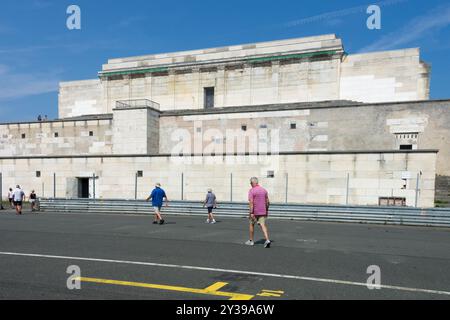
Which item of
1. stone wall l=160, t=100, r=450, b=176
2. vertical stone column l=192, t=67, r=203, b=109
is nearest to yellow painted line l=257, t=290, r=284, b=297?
stone wall l=160, t=100, r=450, b=176

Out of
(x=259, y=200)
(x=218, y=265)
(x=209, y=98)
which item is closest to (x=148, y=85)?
(x=209, y=98)

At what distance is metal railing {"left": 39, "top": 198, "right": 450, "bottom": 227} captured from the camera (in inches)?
530

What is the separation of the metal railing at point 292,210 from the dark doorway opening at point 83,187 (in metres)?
3.52

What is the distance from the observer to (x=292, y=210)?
1541 cm

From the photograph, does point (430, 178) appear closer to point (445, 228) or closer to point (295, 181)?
point (445, 228)

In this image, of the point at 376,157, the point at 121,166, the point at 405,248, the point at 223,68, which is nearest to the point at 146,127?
the point at 121,166

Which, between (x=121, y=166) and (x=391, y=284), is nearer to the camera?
(x=391, y=284)

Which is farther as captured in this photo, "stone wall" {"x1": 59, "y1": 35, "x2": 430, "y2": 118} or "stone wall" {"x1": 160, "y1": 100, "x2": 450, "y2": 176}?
"stone wall" {"x1": 59, "y1": 35, "x2": 430, "y2": 118}

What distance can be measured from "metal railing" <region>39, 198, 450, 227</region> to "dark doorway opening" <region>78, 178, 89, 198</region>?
352 cm

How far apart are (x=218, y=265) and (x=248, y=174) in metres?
13.5

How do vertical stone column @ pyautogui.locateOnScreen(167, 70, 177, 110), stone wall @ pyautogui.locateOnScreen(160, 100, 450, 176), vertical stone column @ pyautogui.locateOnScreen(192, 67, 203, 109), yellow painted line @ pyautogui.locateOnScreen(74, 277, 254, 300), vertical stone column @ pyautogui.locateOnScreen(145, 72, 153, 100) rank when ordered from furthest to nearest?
1. vertical stone column @ pyautogui.locateOnScreen(145, 72, 153, 100)
2. vertical stone column @ pyautogui.locateOnScreen(167, 70, 177, 110)
3. vertical stone column @ pyautogui.locateOnScreen(192, 67, 203, 109)
4. stone wall @ pyautogui.locateOnScreen(160, 100, 450, 176)
5. yellow painted line @ pyautogui.locateOnScreen(74, 277, 254, 300)

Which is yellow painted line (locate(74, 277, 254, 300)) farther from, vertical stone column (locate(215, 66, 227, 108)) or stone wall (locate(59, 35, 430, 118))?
vertical stone column (locate(215, 66, 227, 108))

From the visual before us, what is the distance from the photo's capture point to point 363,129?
23.8 meters

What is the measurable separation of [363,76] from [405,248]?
27446 millimetres
